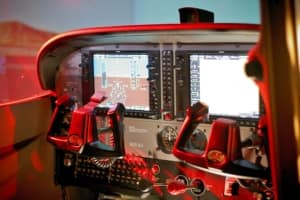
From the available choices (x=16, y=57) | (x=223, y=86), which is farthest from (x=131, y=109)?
(x=16, y=57)

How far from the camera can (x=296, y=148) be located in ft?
3.00

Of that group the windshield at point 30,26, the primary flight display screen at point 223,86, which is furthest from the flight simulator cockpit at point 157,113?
the windshield at point 30,26

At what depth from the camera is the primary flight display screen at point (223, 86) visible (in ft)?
4.76

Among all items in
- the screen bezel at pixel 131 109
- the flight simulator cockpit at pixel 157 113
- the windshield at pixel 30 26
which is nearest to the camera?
the flight simulator cockpit at pixel 157 113

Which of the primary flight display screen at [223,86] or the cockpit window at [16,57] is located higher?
the cockpit window at [16,57]

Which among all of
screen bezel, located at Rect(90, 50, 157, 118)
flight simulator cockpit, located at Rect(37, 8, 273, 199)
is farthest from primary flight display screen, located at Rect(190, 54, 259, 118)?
screen bezel, located at Rect(90, 50, 157, 118)

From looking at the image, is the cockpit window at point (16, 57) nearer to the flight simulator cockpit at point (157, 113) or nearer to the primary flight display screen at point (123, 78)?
the flight simulator cockpit at point (157, 113)

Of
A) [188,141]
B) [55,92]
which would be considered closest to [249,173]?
[188,141]

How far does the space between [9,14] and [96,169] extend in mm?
1038

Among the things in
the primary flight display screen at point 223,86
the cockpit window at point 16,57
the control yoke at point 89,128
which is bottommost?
the control yoke at point 89,128

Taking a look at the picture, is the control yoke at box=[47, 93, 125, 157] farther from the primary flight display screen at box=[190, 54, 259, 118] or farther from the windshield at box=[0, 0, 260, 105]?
the windshield at box=[0, 0, 260, 105]

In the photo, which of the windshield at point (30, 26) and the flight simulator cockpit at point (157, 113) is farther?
the windshield at point (30, 26)

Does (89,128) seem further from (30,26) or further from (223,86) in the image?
(30,26)

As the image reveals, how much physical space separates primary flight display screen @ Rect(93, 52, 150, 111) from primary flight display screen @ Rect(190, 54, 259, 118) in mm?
195
